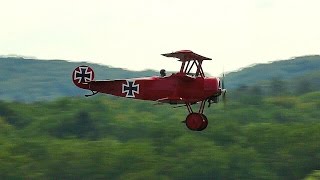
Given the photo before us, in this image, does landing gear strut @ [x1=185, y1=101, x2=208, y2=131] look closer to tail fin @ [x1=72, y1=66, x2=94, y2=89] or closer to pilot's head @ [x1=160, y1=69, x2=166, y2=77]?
pilot's head @ [x1=160, y1=69, x2=166, y2=77]

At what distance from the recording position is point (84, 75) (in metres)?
31.0

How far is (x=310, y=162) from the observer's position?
17888cm

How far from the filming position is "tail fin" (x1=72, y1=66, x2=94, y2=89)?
30.9 meters

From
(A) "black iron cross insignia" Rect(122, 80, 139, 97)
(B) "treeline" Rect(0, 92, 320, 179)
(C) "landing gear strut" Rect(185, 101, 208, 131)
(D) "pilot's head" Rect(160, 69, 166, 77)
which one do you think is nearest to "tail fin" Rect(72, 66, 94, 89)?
(A) "black iron cross insignia" Rect(122, 80, 139, 97)

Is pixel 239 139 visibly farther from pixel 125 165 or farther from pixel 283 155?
pixel 125 165

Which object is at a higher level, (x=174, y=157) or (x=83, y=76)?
(x=83, y=76)

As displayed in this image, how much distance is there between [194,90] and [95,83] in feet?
12.4

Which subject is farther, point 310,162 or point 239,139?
point 239,139

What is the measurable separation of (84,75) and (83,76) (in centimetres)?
5

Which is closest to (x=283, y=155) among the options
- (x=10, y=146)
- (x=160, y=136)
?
(x=160, y=136)

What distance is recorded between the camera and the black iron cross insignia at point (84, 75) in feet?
102

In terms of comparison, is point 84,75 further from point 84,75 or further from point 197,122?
point 197,122

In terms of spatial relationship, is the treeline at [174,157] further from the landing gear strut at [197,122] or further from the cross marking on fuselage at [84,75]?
the landing gear strut at [197,122]

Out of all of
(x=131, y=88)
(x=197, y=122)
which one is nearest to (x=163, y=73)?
(x=131, y=88)
